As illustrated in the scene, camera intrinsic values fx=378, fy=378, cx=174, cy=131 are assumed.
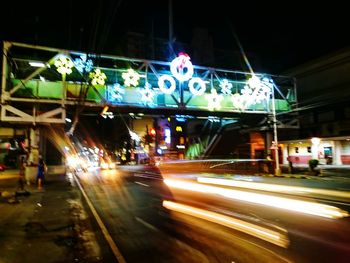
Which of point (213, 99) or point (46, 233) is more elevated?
point (213, 99)

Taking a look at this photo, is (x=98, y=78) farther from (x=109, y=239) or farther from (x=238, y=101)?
(x=109, y=239)

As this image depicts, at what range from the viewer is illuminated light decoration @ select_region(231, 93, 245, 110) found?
3678 centimetres

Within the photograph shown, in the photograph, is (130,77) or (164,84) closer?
(130,77)

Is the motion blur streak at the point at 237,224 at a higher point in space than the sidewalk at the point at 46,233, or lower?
higher

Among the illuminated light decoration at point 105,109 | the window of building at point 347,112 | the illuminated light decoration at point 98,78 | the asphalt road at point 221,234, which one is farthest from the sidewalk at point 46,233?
the window of building at point 347,112

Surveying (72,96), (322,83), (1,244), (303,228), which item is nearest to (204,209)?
(303,228)

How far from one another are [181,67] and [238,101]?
7.43 meters

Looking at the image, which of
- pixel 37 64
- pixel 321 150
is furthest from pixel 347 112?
pixel 37 64

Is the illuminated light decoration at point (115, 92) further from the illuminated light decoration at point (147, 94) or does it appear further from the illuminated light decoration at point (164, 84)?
the illuminated light decoration at point (164, 84)

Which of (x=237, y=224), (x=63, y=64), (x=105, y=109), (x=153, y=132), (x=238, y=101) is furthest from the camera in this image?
(x=153, y=132)

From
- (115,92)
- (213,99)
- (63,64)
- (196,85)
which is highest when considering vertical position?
(63,64)

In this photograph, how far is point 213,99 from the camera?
35594mm

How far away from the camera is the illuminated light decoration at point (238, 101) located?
1448 inches

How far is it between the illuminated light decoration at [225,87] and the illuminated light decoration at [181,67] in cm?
398
